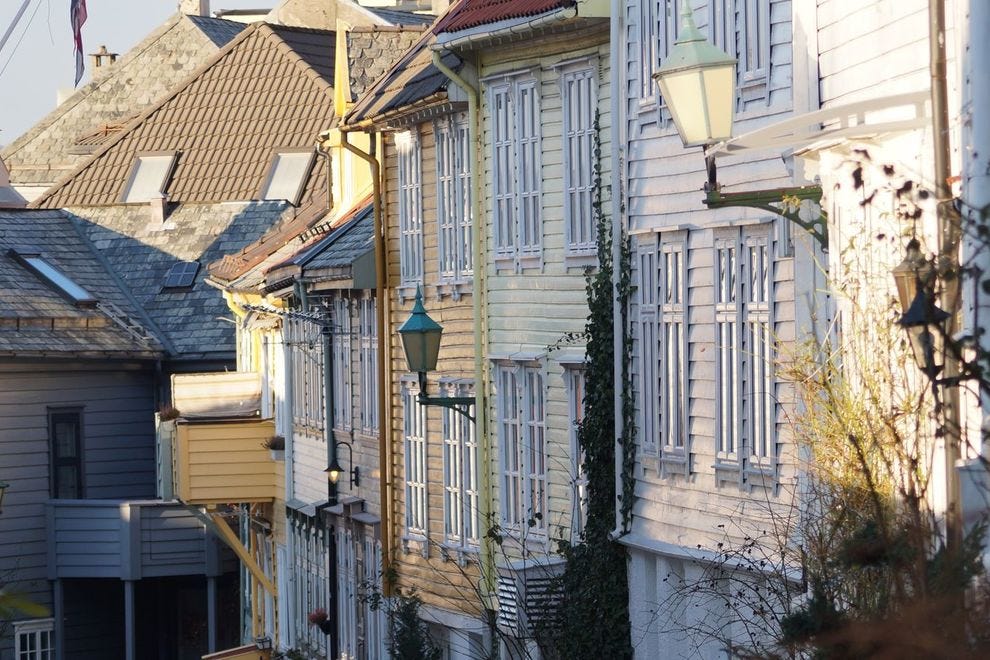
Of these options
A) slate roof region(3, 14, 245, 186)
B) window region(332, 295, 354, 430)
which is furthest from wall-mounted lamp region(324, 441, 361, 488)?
slate roof region(3, 14, 245, 186)

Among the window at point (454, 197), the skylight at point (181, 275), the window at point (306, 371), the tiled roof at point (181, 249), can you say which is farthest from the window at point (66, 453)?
the window at point (454, 197)

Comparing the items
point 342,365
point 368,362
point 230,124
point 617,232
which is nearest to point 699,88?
point 617,232

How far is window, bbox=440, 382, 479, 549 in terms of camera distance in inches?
794

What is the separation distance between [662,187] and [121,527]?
22832 millimetres

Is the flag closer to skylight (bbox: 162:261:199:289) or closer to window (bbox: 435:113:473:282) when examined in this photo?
window (bbox: 435:113:473:282)

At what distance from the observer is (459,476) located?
20594 mm

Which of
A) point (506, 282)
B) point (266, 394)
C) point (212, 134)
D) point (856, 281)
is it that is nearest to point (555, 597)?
point (506, 282)

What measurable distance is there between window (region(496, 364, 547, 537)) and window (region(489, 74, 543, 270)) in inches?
42.9

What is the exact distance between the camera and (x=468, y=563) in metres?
20.3

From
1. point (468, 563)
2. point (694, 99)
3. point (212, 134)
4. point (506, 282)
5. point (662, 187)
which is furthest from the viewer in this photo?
point (212, 134)

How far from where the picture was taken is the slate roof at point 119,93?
51719 millimetres

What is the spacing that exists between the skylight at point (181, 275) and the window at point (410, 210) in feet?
56.5

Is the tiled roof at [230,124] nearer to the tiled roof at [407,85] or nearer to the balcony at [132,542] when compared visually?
the balcony at [132,542]

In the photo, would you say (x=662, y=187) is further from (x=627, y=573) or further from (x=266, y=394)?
(x=266, y=394)
